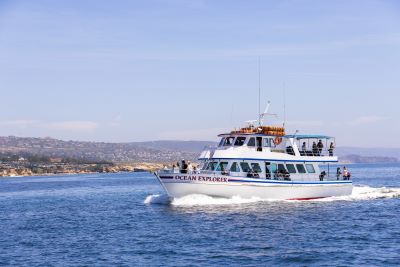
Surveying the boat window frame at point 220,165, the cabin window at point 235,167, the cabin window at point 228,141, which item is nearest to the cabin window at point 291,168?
the cabin window at point 235,167

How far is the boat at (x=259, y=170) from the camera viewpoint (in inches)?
1762

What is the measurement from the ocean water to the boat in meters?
0.96

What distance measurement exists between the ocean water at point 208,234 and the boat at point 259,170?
0.96 metres

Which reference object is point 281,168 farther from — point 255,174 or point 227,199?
point 227,199

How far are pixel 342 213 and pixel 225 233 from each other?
1190 centimetres

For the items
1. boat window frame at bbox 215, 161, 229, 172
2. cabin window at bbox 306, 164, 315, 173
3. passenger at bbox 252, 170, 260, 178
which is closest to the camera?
boat window frame at bbox 215, 161, 229, 172

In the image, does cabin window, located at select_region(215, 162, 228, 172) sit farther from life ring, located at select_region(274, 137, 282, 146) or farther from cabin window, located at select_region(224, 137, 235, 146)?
life ring, located at select_region(274, 137, 282, 146)

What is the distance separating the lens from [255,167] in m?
47.3

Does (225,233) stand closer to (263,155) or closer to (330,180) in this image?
(263,155)

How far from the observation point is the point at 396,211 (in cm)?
4269

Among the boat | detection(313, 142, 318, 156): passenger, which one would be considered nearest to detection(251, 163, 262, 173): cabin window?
the boat

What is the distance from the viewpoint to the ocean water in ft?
87.7

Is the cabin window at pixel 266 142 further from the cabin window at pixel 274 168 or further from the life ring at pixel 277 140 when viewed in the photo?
the cabin window at pixel 274 168

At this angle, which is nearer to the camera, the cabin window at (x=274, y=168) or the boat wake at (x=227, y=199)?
the boat wake at (x=227, y=199)
